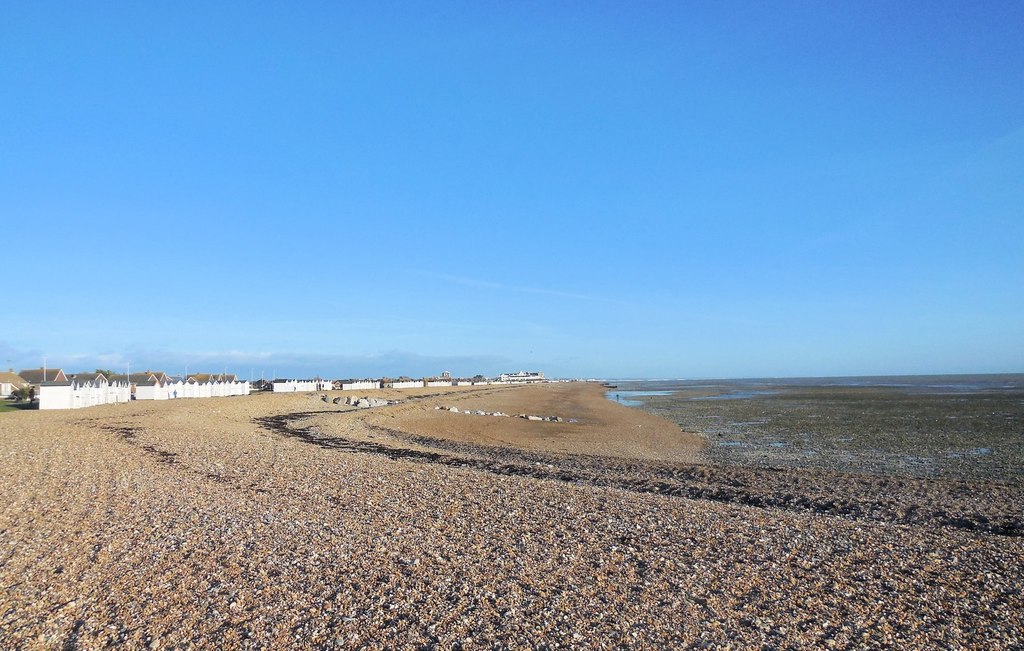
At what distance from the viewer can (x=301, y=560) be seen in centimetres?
951

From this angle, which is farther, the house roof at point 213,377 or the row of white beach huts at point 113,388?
the house roof at point 213,377

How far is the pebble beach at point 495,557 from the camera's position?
7.16 meters

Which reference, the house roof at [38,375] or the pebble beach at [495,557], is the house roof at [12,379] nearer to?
the house roof at [38,375]

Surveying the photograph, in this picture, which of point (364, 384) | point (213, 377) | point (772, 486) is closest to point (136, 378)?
point (213, 377)

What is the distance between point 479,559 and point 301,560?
275 cm

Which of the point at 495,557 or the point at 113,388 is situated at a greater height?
the point at 113,388

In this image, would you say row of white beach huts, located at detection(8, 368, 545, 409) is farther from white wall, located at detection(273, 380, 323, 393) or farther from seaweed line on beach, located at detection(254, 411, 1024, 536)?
seaweed line on beach, located at detection(254, 411, 1024, 536)

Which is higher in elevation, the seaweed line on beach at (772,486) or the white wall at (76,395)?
the white wall at (76,395)

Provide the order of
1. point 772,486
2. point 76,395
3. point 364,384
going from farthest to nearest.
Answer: point 364,384 → point 76,395 → point 772,486

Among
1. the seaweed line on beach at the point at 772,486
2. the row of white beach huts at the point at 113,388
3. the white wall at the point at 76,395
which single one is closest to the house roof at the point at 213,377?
the row of white beach huts at the point at 113,388

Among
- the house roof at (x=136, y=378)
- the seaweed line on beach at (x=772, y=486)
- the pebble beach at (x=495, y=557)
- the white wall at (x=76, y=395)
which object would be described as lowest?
the seaweed line on beach at (x=772, y=486)

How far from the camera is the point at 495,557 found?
966cm

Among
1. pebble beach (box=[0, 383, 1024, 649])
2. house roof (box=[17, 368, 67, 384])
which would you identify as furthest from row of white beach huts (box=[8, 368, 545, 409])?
pebble beach (box=[0, 383, 1024, 649])

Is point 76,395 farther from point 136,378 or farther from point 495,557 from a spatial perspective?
Answer: point 495,557
